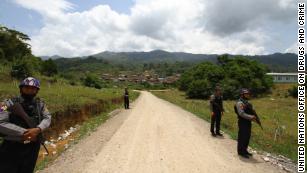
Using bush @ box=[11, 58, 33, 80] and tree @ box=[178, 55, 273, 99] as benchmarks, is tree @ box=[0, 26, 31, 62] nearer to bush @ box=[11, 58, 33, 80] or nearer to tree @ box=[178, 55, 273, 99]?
bush @ box=[11, 58, 33, 80]

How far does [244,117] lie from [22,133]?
6517mm

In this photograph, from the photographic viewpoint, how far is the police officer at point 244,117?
964 centimetres

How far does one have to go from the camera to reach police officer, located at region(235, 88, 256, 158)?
9.64 metres

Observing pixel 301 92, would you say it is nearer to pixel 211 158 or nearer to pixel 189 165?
pixel 211 158

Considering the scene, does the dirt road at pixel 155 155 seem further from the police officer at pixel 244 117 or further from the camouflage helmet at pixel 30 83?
the camouflage helmet at pixel 30 83

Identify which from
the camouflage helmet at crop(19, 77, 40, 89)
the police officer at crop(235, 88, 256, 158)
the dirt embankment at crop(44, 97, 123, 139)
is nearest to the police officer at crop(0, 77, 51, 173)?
the camouflage helmet at crop(19, 77, 40, 89)

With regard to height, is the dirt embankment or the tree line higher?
the tree line

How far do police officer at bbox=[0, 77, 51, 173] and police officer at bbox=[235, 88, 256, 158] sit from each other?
5979 millimetres

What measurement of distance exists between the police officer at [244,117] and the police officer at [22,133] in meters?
5.98

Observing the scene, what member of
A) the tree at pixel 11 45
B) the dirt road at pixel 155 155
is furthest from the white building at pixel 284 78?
the dirt road at pixel 155 155

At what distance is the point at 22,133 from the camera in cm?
500

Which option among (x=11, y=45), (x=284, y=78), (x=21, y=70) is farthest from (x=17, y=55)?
(x=284, y=78)

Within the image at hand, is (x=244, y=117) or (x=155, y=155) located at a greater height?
(x=244, y=117)

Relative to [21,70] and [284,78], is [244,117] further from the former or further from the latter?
[284,78]
